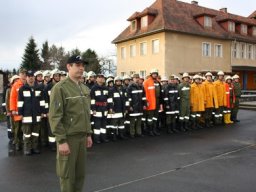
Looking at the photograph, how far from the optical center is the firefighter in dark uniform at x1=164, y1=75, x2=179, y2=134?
11.9 m

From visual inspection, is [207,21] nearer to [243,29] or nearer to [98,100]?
[243,29]

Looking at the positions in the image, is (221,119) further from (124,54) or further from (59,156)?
(124,54)

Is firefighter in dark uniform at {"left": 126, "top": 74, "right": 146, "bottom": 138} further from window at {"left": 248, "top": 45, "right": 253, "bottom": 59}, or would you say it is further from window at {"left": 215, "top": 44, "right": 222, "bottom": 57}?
window at {"left": 248, "top": 45, "right": 253, "bottom": 59}

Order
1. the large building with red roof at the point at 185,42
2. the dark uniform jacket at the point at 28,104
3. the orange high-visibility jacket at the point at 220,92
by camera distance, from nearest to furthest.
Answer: the dark uniform jacket at the point at 28,104 < the orange high-visibility jacket at the point at 220,92 < the large building with red roof at the point at 185,42

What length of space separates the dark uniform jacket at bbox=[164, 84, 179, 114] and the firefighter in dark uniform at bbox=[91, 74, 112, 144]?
271cm

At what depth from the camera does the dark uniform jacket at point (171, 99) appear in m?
11.9

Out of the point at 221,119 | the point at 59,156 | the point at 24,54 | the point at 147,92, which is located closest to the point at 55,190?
the point at 59,156

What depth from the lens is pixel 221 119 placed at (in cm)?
1440

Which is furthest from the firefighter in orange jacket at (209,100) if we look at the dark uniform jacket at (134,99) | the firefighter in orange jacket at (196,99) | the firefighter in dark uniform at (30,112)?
the firefighter in dark uniform at (30,112)

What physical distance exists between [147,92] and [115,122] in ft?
5.59

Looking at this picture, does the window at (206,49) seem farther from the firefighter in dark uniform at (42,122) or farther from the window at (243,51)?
the firefighter in dark uniform at (42,122)

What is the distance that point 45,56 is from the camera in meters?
65.8

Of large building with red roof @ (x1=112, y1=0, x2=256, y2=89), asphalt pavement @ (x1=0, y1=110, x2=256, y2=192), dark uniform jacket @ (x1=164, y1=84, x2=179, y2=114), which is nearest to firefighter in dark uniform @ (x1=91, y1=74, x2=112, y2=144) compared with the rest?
asphalt pavement @ (x1=0, y1=110, x2=256, y2=192)

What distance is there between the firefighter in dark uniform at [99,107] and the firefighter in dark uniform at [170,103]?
2719 millimetres
